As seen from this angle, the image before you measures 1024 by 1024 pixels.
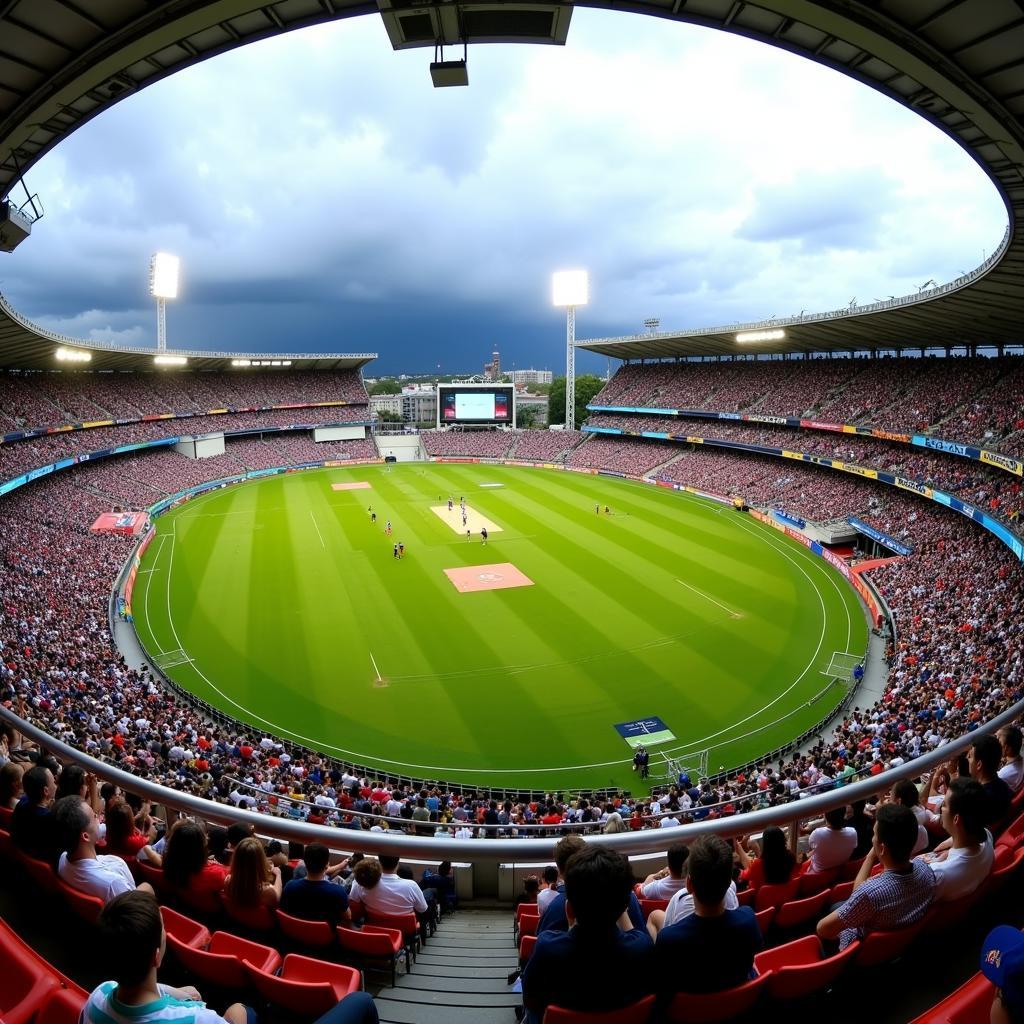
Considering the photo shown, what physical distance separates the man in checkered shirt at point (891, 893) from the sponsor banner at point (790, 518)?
39891mm

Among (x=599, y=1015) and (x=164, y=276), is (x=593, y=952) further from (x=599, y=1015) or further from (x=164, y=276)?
(x=164, y=276)

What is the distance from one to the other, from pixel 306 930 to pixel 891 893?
11.8 feet

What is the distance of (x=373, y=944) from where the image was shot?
4582mm

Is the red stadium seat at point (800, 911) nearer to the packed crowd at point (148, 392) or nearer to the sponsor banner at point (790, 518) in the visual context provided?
the sponsor banner at point (790, 518)

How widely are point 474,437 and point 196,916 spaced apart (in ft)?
254

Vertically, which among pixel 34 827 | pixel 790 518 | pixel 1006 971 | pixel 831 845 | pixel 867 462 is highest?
pixel 867 462

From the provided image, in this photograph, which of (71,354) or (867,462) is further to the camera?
(71,354)

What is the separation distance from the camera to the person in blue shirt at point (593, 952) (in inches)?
122

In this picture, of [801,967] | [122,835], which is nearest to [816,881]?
[801,967]

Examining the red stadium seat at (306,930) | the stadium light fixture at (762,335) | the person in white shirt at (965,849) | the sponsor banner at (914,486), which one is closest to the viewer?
the person in white shirt at (965,849)

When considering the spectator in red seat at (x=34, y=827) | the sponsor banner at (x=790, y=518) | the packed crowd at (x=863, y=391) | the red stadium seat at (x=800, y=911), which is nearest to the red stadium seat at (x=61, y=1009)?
the spectator in red seat at (x=34, y=827)

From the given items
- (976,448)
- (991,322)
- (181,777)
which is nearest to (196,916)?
(181,777)

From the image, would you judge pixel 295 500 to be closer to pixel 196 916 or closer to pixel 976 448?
pixel 976 448

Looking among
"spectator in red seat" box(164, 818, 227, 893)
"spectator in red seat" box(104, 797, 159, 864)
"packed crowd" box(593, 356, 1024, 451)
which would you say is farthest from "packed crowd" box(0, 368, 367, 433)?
"spectator in red seat" box(164, 818, 227, 893)
